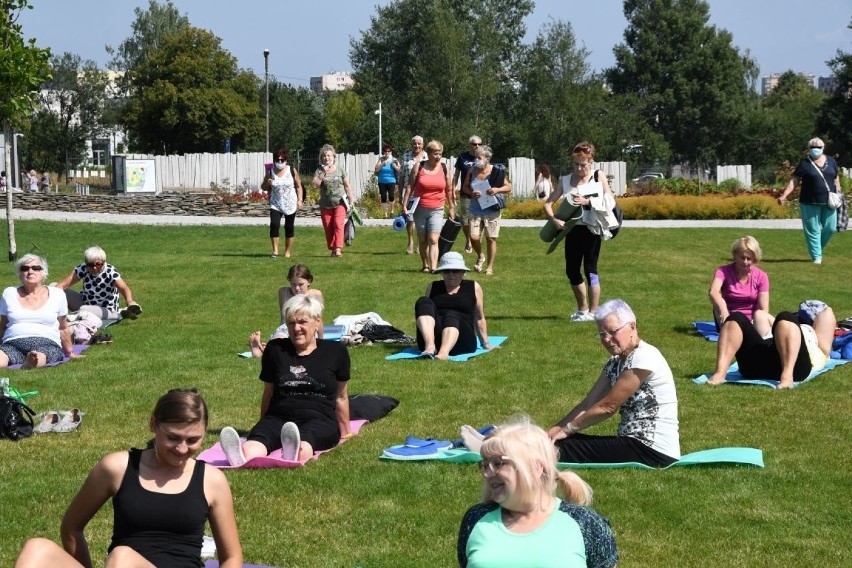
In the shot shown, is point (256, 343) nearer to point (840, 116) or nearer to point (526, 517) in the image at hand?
point (526, 517)

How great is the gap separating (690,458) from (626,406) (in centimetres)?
53

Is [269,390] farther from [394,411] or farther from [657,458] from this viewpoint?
[657,458]

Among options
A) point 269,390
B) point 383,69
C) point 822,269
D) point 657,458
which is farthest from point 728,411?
point 383,69

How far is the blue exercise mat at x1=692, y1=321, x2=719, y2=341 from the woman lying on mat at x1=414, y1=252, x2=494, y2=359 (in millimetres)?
2525

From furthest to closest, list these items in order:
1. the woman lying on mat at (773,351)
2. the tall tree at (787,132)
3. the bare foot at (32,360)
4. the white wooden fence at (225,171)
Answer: the tall tree at (787,132) < the white wooden fence at (225,171) < the bare foot at (32,360) < the woman lying on mat at (773,351)

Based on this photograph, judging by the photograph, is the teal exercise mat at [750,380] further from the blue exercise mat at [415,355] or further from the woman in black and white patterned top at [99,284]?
the woman in black and white patterned top at [99,284]

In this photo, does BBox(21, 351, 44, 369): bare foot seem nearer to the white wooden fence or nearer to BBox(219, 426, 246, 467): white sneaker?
BBox(219, 426, 246, 467): white sneaker

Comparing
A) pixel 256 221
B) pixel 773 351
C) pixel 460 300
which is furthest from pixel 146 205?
pixel 773 351

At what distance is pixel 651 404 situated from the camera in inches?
283

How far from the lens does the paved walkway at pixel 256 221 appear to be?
2739cm

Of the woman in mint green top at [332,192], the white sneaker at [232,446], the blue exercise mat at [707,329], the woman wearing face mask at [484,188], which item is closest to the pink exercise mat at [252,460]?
the white sneaker at [232,446]

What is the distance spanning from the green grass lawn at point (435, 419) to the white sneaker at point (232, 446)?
5.7 inches

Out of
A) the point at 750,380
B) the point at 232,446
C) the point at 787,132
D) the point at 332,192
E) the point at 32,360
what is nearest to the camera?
the point at 232,446

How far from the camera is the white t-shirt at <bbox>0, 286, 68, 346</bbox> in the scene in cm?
1138
